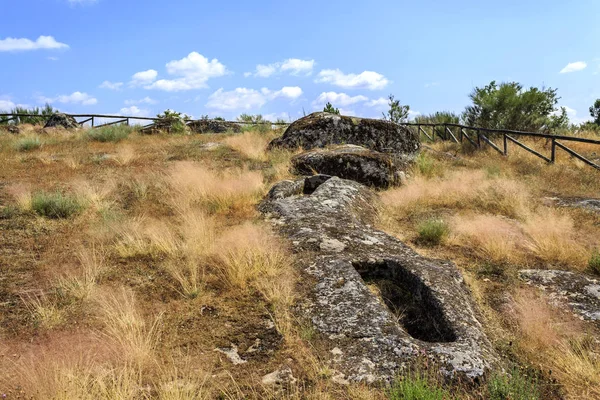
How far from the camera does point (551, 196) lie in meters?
8.98

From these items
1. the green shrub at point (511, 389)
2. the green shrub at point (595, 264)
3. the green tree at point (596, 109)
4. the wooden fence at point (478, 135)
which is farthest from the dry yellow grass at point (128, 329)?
the green tree at point (596, 109)

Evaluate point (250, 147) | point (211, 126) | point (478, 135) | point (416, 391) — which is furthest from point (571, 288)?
point (211, 126)

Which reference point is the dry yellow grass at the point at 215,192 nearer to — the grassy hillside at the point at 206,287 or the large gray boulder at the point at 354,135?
the grassy hillside at the point at 206,287

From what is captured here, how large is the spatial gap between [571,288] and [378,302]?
2320mm

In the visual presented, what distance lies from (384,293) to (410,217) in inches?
131

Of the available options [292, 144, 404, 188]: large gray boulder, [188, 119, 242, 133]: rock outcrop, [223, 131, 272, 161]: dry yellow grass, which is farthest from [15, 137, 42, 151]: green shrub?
[292, 144, 404, 188]: large gray boulder

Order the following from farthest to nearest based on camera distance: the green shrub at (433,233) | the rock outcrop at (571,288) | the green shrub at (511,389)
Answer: the green shrub at (433,233) → the rock outcrop at (571,288) → the green shrub at (511,389)

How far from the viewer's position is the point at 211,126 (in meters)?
21.0

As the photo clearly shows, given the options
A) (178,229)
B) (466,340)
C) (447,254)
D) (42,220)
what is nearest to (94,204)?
(42,220)

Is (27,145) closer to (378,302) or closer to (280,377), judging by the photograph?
(378,302)

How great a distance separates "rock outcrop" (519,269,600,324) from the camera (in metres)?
3.99

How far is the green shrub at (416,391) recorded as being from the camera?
95.7 inches

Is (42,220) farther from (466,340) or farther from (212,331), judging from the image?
(466,340)

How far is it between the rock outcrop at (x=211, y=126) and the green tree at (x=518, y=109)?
11.7 m
